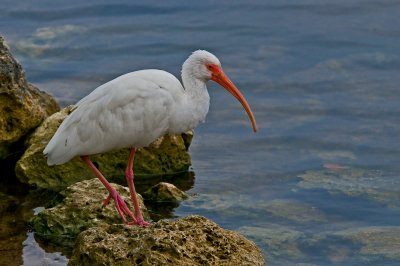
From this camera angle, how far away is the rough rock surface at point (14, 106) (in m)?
12.3

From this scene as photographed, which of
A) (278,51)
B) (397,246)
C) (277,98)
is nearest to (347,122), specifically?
(277,98)

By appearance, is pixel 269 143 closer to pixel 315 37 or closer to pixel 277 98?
pixel 277 98

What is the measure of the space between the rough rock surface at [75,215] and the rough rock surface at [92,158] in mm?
1453

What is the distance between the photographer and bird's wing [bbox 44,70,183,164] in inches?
414

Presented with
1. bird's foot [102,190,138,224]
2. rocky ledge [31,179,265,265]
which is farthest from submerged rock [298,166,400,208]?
rocky ledge [31,179,265,265]

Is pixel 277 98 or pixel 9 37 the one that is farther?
pixel 9 37

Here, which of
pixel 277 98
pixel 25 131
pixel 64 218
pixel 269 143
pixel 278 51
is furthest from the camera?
pixel 278 51

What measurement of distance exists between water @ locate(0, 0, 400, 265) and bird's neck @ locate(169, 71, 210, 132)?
1.75 m

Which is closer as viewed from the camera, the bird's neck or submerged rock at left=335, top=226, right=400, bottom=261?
the bird's neck

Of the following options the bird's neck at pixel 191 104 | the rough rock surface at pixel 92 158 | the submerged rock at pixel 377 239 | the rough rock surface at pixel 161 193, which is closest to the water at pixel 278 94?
the submerged rock at pixel 377 239

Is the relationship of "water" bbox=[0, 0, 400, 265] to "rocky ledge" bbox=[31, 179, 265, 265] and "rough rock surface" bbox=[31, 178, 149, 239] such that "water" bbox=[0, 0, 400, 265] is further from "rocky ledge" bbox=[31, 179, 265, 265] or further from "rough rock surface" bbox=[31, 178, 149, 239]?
"rocky ledge" bbox=[31, 179, 265, 265]

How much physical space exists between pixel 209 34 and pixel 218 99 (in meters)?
3.21

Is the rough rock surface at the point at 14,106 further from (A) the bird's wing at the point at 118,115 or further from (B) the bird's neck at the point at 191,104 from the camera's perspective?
(B) the bird's neck at the point at 191,104

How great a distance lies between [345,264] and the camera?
1158cm
